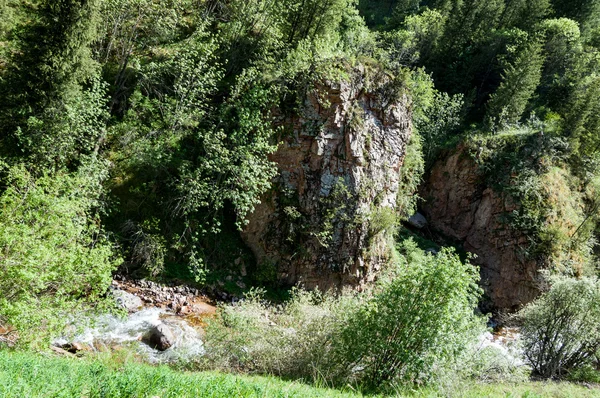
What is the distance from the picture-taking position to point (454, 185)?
30266mm

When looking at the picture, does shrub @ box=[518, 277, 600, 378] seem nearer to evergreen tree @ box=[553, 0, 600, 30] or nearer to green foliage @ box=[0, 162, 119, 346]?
green foliage @ box=[0, 162, 119, 346]

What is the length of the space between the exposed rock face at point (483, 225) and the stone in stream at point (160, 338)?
20.6 meters

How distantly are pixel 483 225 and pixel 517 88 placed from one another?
1311 cm

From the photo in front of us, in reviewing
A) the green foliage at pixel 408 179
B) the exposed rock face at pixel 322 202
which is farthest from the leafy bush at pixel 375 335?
the green foliage at pixel 408 179

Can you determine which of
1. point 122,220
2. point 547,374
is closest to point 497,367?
point 547,374

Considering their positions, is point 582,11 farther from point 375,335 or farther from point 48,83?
point 48,83

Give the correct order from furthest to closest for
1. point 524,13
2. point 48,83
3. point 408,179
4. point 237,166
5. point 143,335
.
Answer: point 524,13
point 408,179
point 237,166
point 48,83
point 143,335

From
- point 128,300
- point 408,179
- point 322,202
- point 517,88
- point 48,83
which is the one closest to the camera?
point 48,83

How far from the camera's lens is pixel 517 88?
1212 inches

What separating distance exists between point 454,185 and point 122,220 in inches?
1030

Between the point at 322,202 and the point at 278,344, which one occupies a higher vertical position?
the point at 322,202

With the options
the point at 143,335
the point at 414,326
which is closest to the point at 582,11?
the point at 414,326

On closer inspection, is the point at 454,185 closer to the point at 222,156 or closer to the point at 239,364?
the point at 222,156

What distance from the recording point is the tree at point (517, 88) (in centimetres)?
3042
